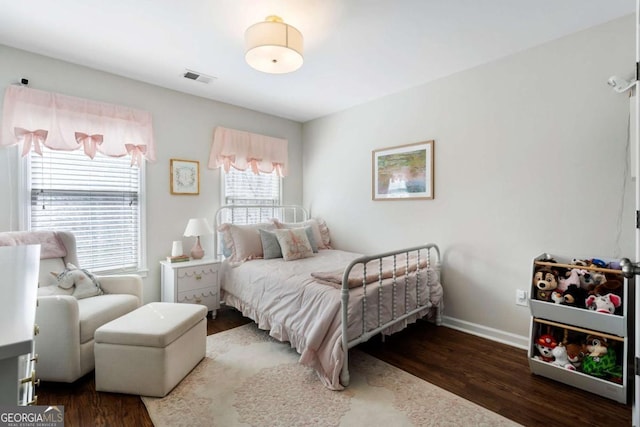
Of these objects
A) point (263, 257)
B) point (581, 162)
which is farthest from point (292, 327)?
point (581, 162)

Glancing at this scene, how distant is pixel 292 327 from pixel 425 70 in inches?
103

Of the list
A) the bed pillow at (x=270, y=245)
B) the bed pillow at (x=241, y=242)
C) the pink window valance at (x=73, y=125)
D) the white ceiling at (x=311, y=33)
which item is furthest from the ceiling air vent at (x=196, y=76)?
the bed pillow at (x=270, y=245)

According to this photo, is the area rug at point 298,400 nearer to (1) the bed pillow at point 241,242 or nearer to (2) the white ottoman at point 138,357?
(2) the white ottoman at point 138,357

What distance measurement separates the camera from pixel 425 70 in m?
2.93

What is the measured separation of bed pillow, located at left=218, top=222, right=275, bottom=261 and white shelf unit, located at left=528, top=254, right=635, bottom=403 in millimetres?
2533

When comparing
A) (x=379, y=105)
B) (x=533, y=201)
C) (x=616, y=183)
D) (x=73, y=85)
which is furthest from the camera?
(x=379, y=105)

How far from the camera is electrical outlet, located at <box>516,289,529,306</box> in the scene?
257 centimetres

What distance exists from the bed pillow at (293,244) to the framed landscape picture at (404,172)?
1023 millimetres

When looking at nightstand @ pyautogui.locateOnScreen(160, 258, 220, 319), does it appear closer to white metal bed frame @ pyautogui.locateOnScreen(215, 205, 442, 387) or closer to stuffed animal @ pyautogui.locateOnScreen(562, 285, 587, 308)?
white metal bed frame @ pyautogui.locateOnScreen(215, 205, 442, 387)

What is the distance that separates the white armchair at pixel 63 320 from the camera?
1953 mm

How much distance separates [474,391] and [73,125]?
383 centimetres

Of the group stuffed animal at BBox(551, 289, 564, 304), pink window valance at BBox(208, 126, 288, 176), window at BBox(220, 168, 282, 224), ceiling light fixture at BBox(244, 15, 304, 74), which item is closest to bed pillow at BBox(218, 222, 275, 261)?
window at BBox(220, 168, 282, 224)

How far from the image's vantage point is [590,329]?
199 centimetres

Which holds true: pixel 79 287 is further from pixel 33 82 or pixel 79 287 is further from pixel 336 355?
pixel 336 355
